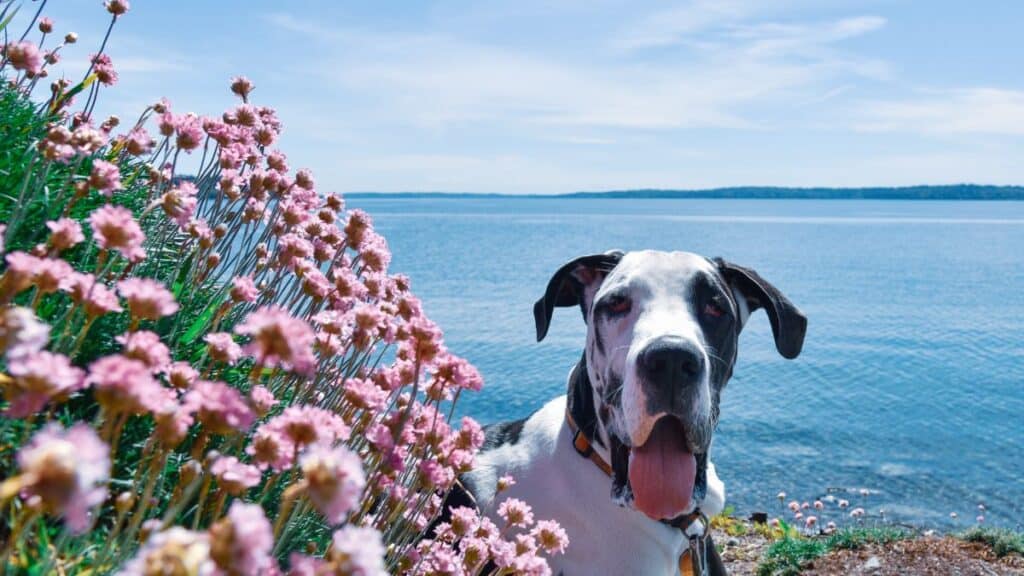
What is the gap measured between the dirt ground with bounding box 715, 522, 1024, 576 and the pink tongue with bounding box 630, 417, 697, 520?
132 inches

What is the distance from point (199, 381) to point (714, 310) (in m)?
3.32

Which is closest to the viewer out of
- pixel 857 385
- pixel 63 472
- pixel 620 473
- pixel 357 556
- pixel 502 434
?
pixel 63 472

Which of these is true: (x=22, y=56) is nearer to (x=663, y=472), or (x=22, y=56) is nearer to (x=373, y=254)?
(x=373, y=254)

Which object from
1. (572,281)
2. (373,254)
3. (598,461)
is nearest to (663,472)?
(598,461)

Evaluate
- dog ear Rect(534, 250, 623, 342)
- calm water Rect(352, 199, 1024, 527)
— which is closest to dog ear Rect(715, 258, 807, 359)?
dog ear Rect(534, 250, 623, 342)

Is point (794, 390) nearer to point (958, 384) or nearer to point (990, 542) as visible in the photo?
point (958, 384)

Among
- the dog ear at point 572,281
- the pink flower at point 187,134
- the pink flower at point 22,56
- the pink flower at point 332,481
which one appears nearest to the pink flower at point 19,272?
the pink flower at point 332,481

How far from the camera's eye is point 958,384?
23766 millimetres

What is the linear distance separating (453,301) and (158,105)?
34.7 m

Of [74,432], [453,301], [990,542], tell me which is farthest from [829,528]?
[453,301]

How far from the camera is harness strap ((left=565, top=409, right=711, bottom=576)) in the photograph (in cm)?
405

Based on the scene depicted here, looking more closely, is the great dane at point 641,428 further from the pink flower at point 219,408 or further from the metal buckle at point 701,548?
the pink flower at point 219,408

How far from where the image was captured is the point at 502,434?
4816 millimetres

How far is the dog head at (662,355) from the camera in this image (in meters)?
3.75
